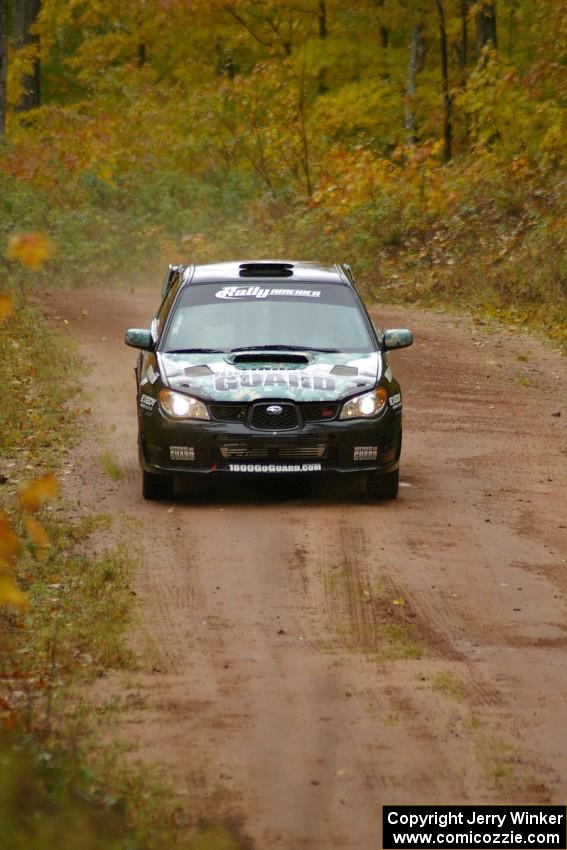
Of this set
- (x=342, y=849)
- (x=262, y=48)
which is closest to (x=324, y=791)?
(x=342, y=849)

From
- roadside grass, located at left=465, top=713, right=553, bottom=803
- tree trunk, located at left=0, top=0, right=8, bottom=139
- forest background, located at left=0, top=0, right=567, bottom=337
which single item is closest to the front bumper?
roadside grass, located at left=465, top=713, right=553, bottom=803

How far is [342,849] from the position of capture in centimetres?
531

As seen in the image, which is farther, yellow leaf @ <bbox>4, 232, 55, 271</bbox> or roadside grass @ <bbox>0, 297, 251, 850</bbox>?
roadside grass @ <bbox>0, 297, 251, 850</bbox>

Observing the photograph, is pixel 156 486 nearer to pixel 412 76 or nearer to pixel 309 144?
pixel 309 144

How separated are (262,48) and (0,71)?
8270 millimetres

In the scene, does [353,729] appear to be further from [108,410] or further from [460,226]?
[460,226]

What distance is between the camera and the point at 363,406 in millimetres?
11102

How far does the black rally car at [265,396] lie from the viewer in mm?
10977

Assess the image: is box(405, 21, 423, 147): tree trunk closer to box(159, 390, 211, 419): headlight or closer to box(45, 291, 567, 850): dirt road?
box(45, 291, 567, 850): dirt road

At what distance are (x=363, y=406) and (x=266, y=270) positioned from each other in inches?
77.3

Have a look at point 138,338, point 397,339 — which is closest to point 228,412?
point 138,338

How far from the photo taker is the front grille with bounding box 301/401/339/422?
1099 centimetres

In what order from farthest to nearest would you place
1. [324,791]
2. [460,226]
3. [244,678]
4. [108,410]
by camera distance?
1. [460,226]
2. [108,410]
3. [244,678]
4. [324,791]

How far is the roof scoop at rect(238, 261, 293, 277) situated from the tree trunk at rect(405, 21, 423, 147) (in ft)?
68.2
